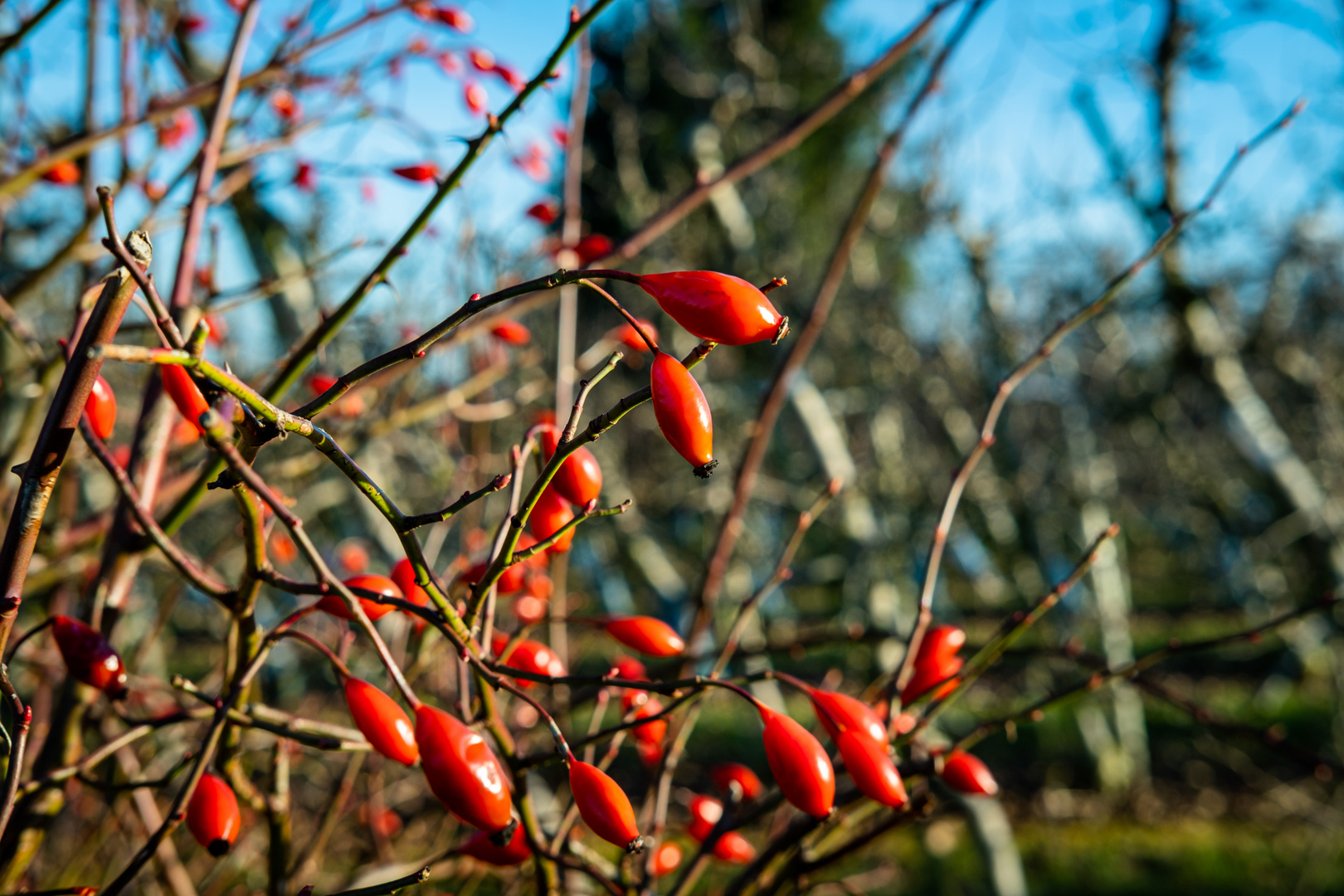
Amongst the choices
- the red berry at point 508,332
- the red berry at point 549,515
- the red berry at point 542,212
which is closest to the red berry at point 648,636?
the red berry at point 549,515

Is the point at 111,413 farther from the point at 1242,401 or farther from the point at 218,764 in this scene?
the point at 1242,401

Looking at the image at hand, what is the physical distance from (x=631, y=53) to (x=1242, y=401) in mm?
5742

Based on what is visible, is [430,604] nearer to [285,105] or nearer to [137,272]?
[137,272]

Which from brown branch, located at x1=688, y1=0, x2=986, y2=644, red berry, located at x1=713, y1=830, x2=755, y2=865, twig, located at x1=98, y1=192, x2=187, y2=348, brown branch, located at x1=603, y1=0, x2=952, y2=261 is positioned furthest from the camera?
brown branch, located at x1=603, y1=0, x2=952, y2=261

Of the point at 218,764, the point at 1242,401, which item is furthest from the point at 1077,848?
the point at 218,764

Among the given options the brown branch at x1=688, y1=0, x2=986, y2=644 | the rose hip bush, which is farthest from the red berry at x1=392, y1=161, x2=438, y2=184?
the brown branch at x1=688, y1=0, x2=986, y2=644

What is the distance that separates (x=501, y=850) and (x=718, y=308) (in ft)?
2.06

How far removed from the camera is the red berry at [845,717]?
74 centimetres

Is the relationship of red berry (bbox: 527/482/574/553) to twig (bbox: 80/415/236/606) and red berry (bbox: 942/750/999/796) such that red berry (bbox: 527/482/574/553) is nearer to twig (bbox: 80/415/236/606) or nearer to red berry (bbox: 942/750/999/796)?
twig (bbox: 80/415/236/606)

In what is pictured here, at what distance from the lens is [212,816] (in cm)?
78

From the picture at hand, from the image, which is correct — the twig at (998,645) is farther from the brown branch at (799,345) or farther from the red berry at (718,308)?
the red berry at (718,308)

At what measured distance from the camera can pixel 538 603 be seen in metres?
1.38

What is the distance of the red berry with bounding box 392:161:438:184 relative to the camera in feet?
4.66

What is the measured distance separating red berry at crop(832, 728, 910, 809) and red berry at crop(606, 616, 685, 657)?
24 centimetres
